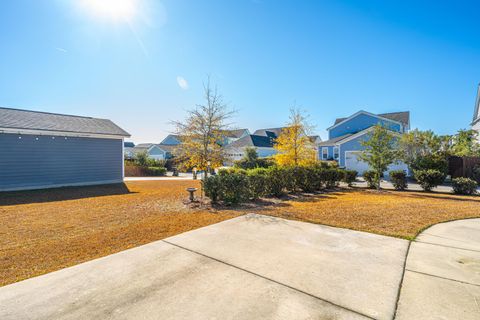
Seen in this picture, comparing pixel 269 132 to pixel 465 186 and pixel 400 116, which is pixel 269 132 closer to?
pixel 400 116

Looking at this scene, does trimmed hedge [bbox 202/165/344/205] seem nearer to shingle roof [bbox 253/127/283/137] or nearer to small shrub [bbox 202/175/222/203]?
small shrub [bbox 202/175/222/203]

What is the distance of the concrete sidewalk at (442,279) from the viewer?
86.0 inches

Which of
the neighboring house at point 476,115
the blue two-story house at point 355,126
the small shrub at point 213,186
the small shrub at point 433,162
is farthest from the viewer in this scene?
the blue two-story house at point 355,126

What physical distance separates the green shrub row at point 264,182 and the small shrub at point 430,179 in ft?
14.4

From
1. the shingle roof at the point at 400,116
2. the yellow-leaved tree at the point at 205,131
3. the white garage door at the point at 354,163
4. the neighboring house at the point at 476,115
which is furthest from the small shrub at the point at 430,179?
the shingle roof at the point at 400,116

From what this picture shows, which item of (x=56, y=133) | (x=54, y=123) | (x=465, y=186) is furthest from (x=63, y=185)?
(x=465, y=186)

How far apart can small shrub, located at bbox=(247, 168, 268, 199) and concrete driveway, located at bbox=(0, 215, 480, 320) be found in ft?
14.3

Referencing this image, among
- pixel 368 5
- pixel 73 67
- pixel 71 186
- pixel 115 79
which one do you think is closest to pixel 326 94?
pixel 368 5

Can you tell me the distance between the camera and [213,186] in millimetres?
7848

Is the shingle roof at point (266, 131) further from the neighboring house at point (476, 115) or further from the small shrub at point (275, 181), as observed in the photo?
the small shrub at point (275, 181)

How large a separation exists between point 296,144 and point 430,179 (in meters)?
7.54

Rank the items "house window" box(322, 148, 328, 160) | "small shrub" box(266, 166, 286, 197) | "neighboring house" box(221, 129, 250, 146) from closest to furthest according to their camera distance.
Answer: "small shrub" box(266, 166, 286, 197)
"neighboring house" box(221, 129, 250, 146)
"house window" box(322, 148, 328, 160)

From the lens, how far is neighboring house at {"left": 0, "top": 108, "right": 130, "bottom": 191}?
1073cm

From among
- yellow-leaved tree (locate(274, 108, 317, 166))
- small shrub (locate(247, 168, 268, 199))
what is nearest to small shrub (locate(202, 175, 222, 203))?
small shrub (locate(247, 168, 268, 199))
